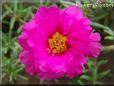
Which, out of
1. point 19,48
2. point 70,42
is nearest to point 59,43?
point 70,42

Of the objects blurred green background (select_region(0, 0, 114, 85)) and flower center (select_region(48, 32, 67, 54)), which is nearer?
flower center (select_region(48, 32, 67, 54))

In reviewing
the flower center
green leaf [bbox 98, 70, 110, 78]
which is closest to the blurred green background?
green leaf [bbox 98, 70, 110, 78]

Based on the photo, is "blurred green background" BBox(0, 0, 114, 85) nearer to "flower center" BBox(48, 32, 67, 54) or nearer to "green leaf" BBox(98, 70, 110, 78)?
"green leaf" BBox(98, 70, 110, 78)

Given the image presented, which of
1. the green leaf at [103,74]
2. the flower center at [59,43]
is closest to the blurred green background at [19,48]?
the green leaf at [103,74]

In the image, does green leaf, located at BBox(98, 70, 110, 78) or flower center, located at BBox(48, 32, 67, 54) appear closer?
flower center, located at BBox(48, 32, 67, 54)

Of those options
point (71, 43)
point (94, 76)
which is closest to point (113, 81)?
point (94, 76)

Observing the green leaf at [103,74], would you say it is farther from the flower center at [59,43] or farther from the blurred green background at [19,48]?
the flower center at [59,43]

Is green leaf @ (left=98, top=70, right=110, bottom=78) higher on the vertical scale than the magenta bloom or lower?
lower
